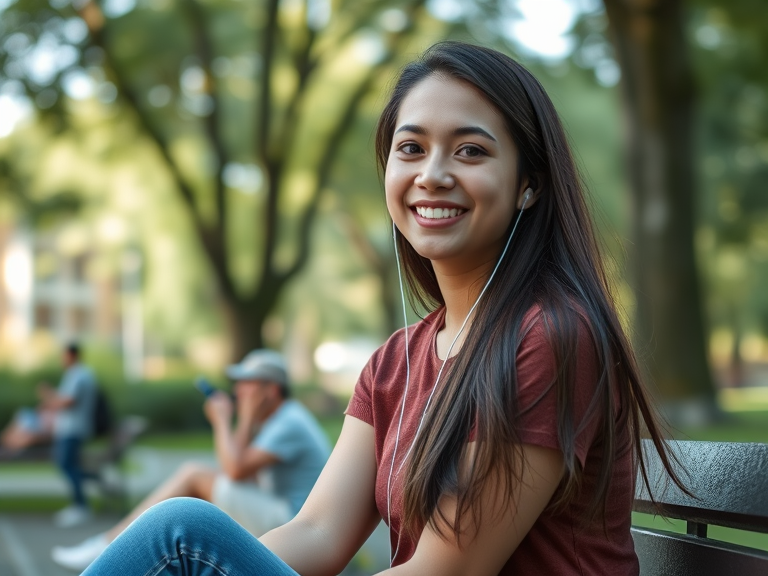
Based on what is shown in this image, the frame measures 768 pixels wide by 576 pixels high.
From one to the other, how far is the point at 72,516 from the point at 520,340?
10.2 m

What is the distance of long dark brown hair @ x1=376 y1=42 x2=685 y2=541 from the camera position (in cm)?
216

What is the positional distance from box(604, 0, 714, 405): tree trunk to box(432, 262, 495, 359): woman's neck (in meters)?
11.9

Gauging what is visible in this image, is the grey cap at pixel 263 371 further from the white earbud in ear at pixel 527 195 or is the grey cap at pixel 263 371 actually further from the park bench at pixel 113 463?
the park bench at pixel 113 463

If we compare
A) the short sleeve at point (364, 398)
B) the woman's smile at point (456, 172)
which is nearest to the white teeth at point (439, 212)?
the woman's smile at point (456, 172)

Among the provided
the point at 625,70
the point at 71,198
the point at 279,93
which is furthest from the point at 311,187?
the point at 625,70

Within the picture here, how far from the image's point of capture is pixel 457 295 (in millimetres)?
2643

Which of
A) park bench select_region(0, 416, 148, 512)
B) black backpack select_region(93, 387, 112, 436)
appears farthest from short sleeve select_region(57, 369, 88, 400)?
park bench select_region(0, 416, 148, 512)

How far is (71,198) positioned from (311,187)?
541cm

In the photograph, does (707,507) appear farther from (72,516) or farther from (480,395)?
(72,516)

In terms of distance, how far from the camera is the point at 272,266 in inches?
767

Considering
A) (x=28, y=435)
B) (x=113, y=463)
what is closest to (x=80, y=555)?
(x=113, y=463)

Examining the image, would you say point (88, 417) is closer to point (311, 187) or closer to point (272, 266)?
point (272, 266)

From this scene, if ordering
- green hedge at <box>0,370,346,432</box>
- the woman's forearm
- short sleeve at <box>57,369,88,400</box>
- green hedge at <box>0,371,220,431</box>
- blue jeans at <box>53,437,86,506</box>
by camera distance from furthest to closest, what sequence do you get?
green hedge at <box>0,371,220,431</box>
green hedge at <box>0,370,346,432</box>
short sleeve at <box>57,369,88,400</box>
blue jeans at <box>53,437,86,506</box>
the woman's forearm

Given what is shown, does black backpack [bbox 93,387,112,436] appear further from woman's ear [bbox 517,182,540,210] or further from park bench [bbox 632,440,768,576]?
woman's ear [bbox 517,182,540,210]
